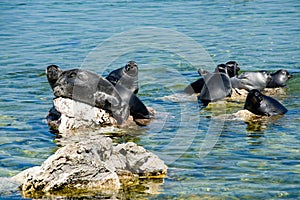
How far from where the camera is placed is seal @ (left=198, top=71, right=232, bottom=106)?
39.6ft

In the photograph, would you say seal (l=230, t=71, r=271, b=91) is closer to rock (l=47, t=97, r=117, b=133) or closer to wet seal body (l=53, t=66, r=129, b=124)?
wet seal body (l=53, t=66, r=129, b=124)

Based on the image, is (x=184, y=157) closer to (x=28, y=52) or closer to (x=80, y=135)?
(x=80, y=135)

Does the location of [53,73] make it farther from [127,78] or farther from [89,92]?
[127,78]

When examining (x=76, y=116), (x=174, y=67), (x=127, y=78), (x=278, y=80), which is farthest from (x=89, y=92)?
(x=174, y=67)

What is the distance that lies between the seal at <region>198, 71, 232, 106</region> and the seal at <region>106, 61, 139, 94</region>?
134cm

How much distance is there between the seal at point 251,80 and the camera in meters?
12.9

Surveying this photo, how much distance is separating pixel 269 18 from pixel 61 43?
7777 mm

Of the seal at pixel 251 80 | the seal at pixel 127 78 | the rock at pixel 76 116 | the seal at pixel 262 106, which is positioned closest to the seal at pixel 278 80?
the seal at pixel 251 80

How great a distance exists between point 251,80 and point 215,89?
43.1 inches

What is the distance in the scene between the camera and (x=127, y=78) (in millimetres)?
12023

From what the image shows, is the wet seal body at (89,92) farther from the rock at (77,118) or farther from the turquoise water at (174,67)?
the turquoise water at (174,67)

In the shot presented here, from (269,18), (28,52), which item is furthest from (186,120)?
(269,18)

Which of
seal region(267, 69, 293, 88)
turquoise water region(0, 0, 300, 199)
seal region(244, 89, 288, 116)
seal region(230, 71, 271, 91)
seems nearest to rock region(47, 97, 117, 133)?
turquoise water region(0, 0, 300, 199)

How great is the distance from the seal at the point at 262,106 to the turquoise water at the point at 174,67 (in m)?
0.22
